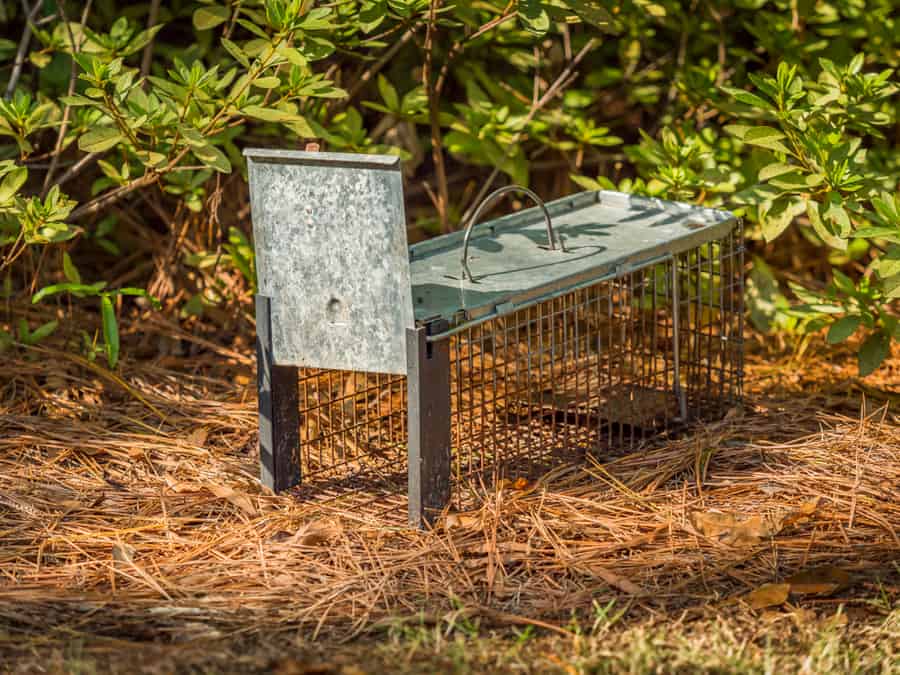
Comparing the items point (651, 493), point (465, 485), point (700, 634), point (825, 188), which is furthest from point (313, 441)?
point (825, 188)

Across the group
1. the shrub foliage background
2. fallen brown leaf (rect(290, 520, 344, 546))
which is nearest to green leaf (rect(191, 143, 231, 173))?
the shrub foliage background

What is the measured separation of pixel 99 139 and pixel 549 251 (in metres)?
1.18

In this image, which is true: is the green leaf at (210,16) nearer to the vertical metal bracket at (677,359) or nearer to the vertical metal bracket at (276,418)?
the vertical metal bracket at (276,418)

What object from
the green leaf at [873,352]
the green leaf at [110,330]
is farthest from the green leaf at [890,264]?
the green leaf at [110,330]

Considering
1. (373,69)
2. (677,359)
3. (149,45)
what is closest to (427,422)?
(677,359)

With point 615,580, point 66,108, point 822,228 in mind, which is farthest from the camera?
point 66,108

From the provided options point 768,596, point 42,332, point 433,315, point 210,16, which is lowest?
point 768,596

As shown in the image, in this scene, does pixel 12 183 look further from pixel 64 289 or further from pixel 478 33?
pixel 478 33

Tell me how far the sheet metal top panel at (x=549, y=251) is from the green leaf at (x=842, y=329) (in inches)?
15.9

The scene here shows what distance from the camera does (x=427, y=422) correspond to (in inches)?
101

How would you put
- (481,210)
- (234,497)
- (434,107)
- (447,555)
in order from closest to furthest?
(447,555)
(234,497)
(481,210)
(434,107)

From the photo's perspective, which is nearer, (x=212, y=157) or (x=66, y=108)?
(x=212, y=157)

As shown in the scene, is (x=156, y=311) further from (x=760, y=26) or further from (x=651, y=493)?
(x=760, y=26)

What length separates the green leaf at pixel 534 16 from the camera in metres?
3.36
